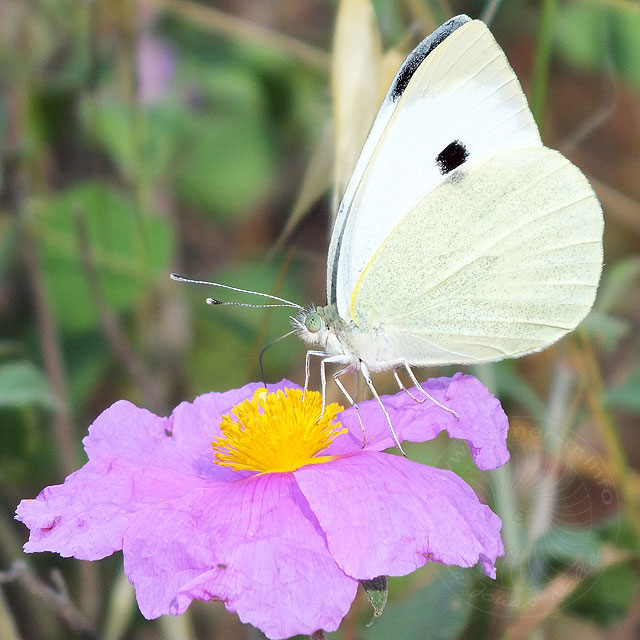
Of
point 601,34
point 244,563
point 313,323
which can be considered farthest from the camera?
point 601,34

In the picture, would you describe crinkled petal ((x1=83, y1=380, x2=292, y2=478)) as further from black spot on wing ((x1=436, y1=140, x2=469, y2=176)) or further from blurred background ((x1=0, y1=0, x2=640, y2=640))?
black spot on wing ((x1=436, y1=140, x2=469, y2=176))

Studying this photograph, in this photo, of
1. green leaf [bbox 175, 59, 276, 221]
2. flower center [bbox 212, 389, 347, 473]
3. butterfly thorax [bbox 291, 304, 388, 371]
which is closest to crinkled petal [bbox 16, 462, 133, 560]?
flower center [bbox 212, 389, 347, 473]

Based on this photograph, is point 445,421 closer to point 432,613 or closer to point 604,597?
point 432,613

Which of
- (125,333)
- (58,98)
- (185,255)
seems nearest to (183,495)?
(125,333)

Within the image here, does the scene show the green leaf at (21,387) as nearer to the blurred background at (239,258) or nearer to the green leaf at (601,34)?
the blurred background at (239,258)

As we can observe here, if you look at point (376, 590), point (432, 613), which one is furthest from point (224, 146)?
point (376, 590)

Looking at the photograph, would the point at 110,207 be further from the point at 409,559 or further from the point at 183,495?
the point at 409,559

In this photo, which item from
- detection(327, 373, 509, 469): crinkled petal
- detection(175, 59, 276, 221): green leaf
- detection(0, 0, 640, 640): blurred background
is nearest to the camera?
detection(327, 373, 509, 469): crinkled petal

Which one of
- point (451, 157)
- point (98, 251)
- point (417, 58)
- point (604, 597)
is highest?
point (417, 58)
